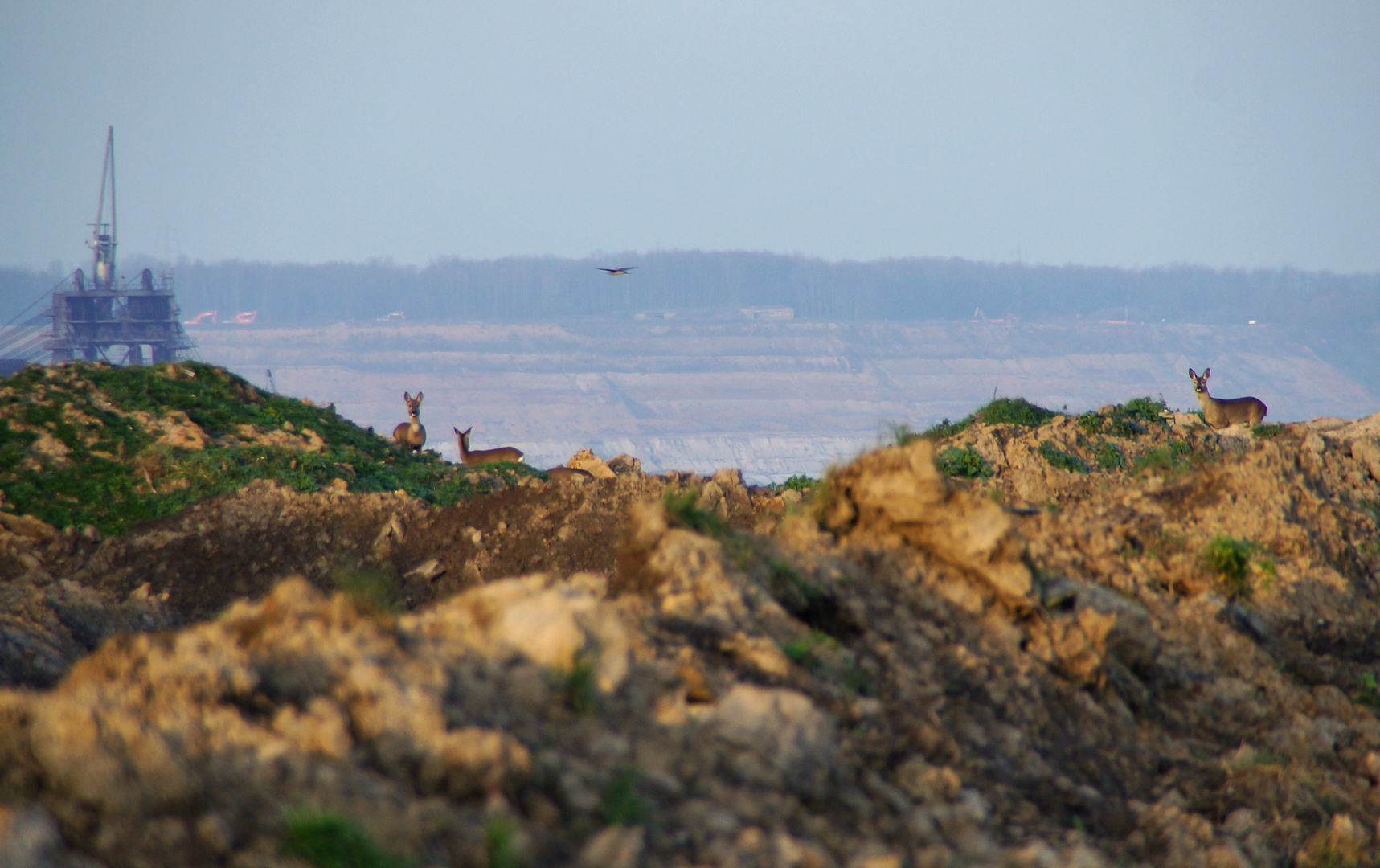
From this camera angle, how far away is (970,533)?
7.09m

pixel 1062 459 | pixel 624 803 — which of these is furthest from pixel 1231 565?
pixel 1062 459

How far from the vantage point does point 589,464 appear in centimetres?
2158

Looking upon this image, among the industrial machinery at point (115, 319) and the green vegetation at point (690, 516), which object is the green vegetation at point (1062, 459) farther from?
the industrial machinery at point (115, 319)

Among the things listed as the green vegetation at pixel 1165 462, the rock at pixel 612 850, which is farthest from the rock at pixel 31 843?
the green vegetation at pixel 1165 462

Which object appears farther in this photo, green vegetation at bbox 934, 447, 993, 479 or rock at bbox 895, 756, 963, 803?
green vegetation at bbox 934, 447, 993, 479

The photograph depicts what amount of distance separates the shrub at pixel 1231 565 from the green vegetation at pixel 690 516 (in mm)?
Result: 5239

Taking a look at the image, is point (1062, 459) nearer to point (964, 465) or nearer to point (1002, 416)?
point (964, 465)

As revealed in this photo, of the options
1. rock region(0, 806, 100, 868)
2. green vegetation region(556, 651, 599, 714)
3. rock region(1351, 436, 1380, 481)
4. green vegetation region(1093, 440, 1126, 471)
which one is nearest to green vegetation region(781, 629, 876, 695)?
green vegetation region(556, 651, 599, 714)

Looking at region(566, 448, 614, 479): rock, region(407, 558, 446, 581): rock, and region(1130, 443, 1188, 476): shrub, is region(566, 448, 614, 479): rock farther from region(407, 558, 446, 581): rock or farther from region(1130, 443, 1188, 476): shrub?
region(1130, 443, 1188, 476): shrub

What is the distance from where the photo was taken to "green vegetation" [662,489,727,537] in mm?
6633

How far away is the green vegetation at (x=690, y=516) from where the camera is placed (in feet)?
21.8

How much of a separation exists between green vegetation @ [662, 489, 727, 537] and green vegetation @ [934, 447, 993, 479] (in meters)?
10.6

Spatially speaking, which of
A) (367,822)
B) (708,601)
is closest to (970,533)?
(708,601)

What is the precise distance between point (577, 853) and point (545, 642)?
4.27ft
